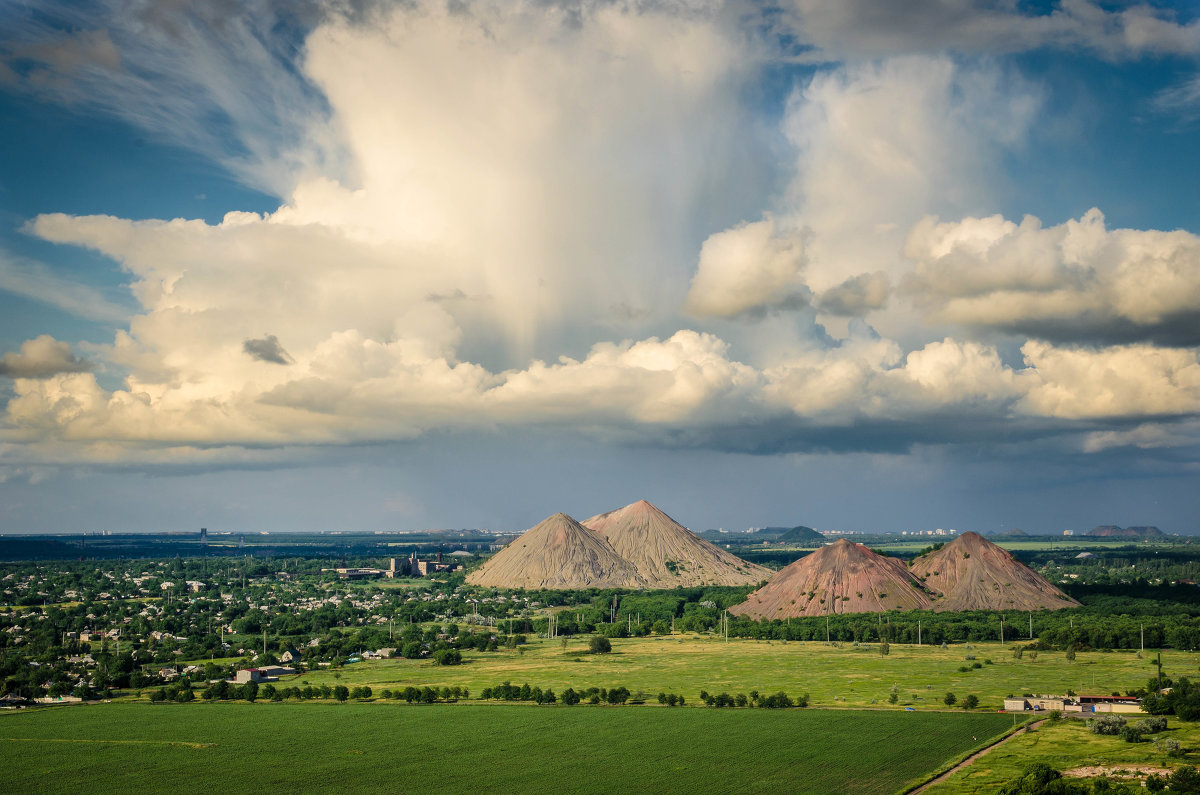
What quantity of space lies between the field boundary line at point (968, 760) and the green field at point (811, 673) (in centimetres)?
1700

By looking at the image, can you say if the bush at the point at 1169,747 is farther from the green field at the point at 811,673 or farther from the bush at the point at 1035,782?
the green field at the point at 811,673

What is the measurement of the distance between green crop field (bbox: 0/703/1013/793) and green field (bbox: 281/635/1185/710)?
17.8 metres

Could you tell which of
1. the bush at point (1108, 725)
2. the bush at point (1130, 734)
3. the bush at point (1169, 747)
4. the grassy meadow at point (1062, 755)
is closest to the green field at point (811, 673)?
the bush at point (1108, 725)

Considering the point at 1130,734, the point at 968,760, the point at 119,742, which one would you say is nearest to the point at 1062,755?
the point at 968,760

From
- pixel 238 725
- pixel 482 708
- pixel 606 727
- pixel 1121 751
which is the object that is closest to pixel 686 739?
pixel 606 727

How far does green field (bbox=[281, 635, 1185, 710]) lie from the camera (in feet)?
486

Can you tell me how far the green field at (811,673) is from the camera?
148000 mm

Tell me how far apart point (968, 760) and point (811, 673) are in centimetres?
6784

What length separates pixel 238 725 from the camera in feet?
410

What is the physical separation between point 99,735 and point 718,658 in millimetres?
113940

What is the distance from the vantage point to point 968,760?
10194 centimetres

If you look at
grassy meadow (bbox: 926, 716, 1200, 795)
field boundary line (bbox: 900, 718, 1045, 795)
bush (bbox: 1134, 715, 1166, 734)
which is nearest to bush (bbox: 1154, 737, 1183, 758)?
grassy meadow (bbox: 926, 716, 1200, 795)

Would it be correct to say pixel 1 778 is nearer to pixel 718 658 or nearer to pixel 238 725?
pixel 238 725

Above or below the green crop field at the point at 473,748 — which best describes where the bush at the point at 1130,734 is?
above
